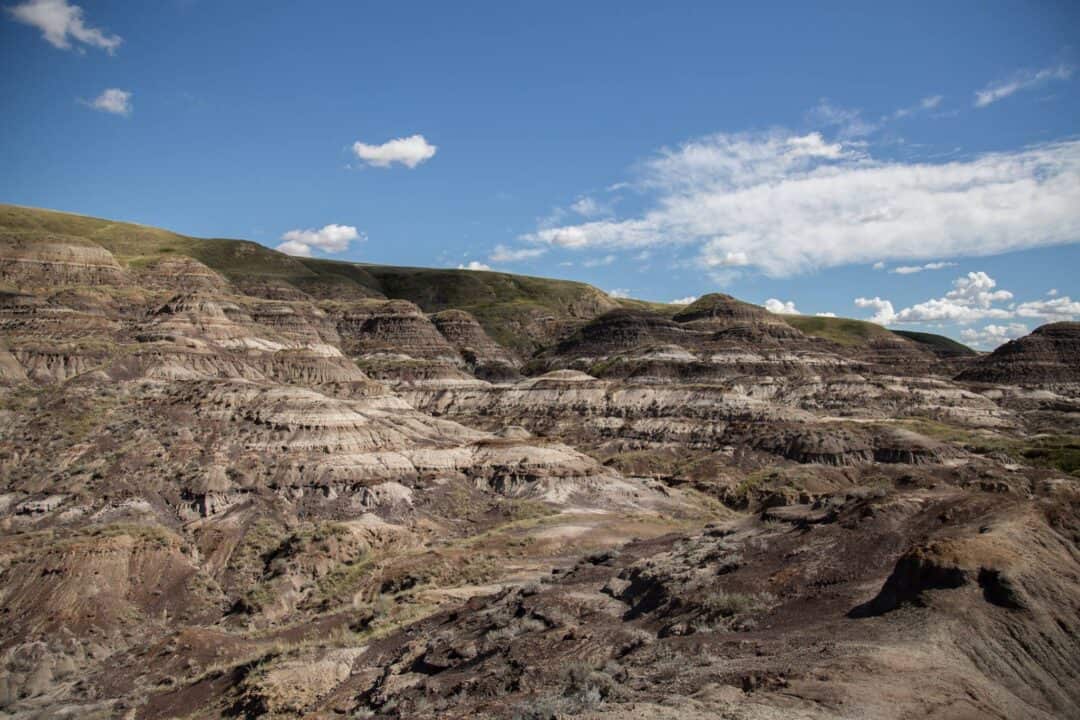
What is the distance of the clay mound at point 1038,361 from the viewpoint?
436 feet

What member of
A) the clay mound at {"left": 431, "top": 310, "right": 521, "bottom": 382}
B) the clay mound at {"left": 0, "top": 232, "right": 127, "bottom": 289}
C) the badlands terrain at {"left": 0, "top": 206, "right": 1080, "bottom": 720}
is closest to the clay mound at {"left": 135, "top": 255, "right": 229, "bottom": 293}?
the badlands terrain at {"left": 0, "top": 206, "right": 1080, "bottom": 720}

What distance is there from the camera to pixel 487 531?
2152 inches

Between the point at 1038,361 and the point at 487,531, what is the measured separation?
131 m

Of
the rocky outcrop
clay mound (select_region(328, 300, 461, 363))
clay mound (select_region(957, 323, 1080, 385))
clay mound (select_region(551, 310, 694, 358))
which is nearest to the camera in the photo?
the rocky outcrop

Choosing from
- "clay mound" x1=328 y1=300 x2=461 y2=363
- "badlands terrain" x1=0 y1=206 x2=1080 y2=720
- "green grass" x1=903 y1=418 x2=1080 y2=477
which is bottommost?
"badlands terrain" x1=0 y1=206 x2=1080 y2=720

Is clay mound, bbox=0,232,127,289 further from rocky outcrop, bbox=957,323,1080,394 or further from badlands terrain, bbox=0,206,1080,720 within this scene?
rocky outcrop, bbox=957,323,1080,394

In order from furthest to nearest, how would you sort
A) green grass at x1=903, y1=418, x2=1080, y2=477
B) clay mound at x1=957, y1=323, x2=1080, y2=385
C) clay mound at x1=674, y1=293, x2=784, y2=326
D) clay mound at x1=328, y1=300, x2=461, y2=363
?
1. clay mound at x1=674, y1=293, x2=784, y2=326
2. clay mound at x1=328, y1=300, x2=461, y2=363
3. clay mound at x1=957, y1=323, x2=1080, y2=385
4. green grass at x1=903, y1=418, x2=1080, y2=477

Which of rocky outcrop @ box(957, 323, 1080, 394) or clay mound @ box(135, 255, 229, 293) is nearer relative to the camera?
clay mound @ box(135, 255, 229, 293)

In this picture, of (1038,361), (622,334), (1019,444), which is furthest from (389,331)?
(1038,361)

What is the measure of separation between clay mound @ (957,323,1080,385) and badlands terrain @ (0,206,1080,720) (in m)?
16.1

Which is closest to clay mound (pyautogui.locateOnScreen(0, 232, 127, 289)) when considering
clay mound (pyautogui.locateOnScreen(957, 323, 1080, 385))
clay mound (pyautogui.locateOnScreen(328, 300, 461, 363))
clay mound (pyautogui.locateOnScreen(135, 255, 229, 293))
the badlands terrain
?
the badlands terrain

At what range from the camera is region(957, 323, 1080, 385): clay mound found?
132875mm

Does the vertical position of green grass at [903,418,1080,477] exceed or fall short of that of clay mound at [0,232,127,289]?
it falls short

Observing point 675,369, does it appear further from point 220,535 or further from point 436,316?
point 220,535
